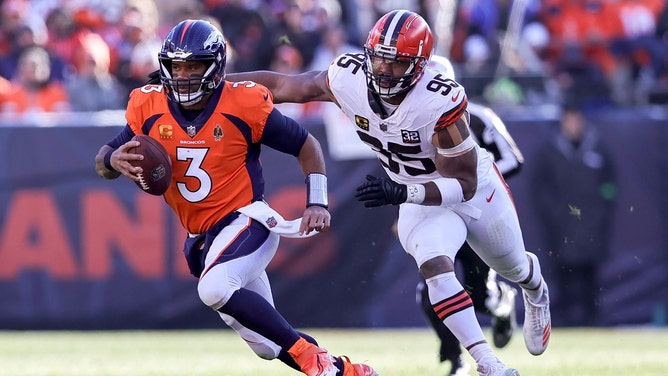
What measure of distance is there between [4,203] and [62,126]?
0.87 meters

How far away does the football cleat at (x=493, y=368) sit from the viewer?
20.6 ft

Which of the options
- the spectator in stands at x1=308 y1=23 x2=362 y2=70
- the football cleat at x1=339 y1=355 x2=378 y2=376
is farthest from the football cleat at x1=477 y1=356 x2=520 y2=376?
the spectator in stands at x1=308 y1=23 x2=362 y2=70

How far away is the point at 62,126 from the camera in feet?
38.1

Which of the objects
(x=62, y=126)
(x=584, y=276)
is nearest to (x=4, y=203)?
(x=62, y=126)

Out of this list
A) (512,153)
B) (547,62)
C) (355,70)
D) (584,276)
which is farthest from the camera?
(547,62)

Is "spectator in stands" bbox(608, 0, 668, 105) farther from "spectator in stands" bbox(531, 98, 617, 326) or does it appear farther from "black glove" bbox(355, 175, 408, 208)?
"black glove" bbox(355, 175, 408, 208)

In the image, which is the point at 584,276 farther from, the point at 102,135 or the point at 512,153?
the point at 102,135

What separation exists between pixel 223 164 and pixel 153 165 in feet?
1.39

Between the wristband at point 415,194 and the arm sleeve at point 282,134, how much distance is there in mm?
620

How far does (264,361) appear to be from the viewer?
8.98m

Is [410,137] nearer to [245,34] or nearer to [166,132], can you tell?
[166,132]

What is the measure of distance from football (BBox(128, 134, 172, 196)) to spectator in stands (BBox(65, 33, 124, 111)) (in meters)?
6.07

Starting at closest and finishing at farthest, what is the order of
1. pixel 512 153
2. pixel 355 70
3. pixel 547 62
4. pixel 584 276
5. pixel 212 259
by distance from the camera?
pixel 212 259
pixel 355 70
pixel 512 153
pixel 584 276
pixel 547 62

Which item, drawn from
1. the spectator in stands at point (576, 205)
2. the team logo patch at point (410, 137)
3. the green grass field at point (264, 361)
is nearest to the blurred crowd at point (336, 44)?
the spectator in stands at point (576, 205)
